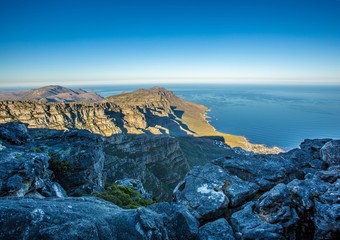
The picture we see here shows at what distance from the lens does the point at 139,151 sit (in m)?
85.6

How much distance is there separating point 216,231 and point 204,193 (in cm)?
287

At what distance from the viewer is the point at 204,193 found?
1247cm

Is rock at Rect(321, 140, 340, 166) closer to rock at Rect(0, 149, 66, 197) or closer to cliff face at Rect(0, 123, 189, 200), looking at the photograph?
rock at Rect(0, 149, 66, 197)

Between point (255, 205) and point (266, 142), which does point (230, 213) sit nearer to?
point (255, 205)

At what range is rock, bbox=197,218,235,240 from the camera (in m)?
9.47

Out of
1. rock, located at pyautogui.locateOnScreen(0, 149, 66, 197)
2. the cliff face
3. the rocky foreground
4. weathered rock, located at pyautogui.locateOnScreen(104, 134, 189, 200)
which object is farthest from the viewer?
weathered rock, located at pyautogui.locateOnScreen(104, 134, 189, 200)

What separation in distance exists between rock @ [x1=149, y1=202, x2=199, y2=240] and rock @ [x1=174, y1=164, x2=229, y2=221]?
122cm

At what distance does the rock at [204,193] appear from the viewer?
1134 centimetres

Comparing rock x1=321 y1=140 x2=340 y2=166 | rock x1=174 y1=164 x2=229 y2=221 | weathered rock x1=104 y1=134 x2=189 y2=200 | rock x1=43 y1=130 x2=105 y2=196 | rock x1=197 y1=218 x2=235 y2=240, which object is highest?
rock x1=321 y1=140 x2=340 y2=166

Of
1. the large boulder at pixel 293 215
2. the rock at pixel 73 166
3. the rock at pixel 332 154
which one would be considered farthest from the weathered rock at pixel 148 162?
the large boulder at pixel 293 215

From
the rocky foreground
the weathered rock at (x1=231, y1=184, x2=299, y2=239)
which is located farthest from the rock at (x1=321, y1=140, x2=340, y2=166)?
the weathered rock at (x1=231, y1=184, x2=299, y2=239)

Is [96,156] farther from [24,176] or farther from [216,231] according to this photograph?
[216,231]

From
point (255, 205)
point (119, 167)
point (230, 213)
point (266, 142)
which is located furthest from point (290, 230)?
point (266, 142)

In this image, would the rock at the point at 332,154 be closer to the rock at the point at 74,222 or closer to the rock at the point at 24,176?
the rock at the point at 74,222
